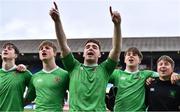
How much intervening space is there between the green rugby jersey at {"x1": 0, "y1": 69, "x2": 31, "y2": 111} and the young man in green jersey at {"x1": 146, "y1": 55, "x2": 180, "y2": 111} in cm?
189

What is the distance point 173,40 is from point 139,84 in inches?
1053

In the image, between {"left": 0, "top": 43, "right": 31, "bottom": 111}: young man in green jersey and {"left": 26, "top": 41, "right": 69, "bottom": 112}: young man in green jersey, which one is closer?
{"left": 26, "top": 41, "right": 69, "bottom": 112}: young man in green jersey

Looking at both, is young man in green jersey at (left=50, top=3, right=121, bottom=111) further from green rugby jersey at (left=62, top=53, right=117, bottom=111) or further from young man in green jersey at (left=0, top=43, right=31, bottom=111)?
young man in green jersey at (left=0, top=43, right=31, bottom=111)

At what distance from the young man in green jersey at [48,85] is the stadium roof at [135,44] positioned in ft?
73.4

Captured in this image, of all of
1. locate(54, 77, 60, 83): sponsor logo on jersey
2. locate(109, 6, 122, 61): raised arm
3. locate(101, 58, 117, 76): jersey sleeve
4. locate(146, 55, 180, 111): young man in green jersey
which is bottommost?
locate(146, 55, 180, 111): young man in green jersey

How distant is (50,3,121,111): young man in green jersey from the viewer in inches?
216

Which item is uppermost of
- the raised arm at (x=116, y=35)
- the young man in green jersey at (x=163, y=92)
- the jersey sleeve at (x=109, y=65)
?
the raised arm at (x=116, y=35)

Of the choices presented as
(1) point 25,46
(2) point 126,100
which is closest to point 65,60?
(2) point 126,100

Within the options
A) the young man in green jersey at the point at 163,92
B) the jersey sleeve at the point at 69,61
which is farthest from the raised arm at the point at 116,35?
the young man in green jersey at the point at 163,92

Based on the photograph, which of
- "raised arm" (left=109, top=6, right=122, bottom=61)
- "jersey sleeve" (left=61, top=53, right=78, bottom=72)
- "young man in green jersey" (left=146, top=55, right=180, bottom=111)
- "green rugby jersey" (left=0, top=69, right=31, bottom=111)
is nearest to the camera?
"raised arm" (left=109, top=6, right=122, bottom=61)

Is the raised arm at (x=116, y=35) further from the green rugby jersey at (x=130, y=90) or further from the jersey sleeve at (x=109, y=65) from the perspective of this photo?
the green rugby jersey at (x=130, y=90)

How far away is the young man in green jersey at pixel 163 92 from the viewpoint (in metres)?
5.88

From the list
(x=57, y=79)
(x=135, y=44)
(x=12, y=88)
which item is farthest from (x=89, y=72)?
(x=135, y=44)

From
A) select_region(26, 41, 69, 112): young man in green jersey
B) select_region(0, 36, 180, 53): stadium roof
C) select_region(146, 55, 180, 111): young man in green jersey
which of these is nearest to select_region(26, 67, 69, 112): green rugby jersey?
select_region(26, 41, 69, 112): young man in green jersey
